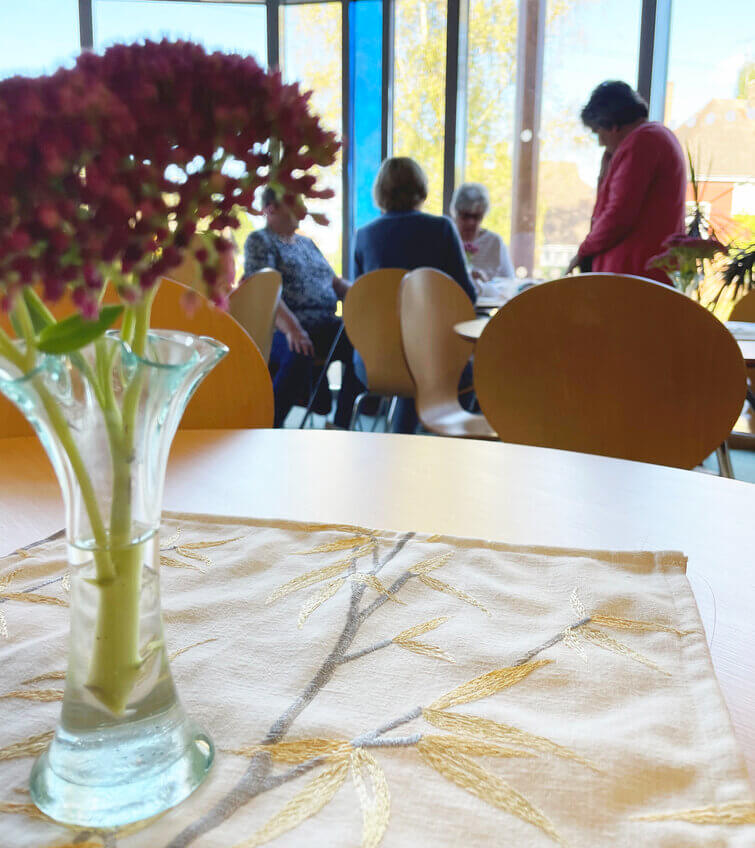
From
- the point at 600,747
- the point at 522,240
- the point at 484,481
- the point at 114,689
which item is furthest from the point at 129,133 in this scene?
the point at 522,240

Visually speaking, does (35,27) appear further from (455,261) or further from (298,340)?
(455,261)

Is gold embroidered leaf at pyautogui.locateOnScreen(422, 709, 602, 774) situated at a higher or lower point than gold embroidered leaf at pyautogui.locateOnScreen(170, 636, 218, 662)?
higher

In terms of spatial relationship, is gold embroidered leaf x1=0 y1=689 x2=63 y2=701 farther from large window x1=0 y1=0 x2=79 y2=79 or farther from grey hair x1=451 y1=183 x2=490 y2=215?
large window x1=0 y1=0 x2=79 y2=79

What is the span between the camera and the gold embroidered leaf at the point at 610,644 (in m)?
0.49

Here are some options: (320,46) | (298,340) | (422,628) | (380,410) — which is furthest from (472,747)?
(320,46)

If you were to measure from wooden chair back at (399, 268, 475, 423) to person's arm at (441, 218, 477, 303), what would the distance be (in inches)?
32.8

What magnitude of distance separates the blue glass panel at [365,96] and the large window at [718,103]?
1944 millimetres

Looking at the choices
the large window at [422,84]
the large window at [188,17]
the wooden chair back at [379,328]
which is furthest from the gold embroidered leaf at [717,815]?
the large window at [188,17]

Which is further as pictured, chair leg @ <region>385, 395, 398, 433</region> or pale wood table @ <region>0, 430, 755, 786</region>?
chair leg @ <region>385, 395, 398, 433</region>

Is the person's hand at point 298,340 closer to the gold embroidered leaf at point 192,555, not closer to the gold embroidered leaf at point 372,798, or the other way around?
the gold embroidered leaf at point 192,555

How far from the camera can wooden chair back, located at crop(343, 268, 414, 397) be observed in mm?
3025

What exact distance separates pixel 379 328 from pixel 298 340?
2.10 feet

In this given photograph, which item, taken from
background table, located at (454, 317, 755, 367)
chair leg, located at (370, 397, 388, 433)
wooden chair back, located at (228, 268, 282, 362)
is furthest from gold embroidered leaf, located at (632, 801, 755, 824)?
chair leg, located at (370, 397, 388, 433)

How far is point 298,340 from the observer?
143 inches
